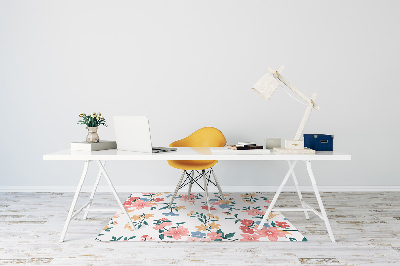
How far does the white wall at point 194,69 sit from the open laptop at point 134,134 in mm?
1406

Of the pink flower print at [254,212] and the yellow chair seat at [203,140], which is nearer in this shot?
the pink flower print at [254,212]

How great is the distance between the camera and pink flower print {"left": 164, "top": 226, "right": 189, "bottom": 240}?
6.82ft

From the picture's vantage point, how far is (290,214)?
2539 millimetres

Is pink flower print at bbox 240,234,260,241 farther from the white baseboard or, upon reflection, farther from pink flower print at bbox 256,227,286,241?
the white baseboard

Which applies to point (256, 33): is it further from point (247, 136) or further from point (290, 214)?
point (290, 214)

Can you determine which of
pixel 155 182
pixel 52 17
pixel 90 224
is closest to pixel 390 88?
pixel 155 182

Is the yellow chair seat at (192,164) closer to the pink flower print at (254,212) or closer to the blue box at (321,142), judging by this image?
the pink flower print at (254,212)

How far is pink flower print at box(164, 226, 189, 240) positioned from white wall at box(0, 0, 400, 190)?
4.63ft

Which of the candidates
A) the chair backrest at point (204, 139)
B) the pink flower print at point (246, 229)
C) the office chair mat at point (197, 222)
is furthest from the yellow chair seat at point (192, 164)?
the pink flower print at point (246, 229)

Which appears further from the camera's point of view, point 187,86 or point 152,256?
point 187,86

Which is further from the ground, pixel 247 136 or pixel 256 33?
pixel 256 33

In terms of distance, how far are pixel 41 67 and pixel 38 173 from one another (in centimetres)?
129

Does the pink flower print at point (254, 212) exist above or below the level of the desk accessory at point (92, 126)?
below

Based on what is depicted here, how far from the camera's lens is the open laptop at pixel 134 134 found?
186 cm
